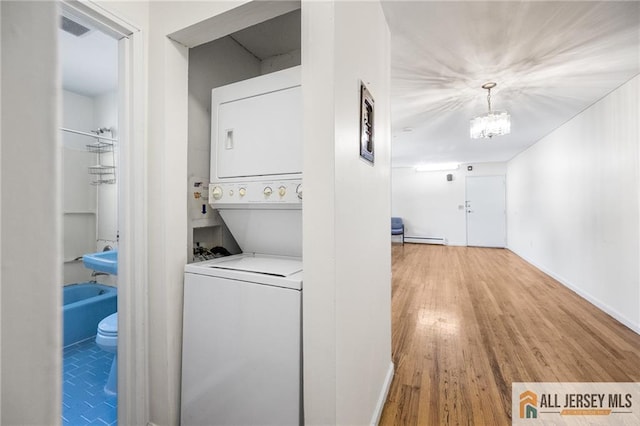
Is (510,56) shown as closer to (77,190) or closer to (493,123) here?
(493,123)

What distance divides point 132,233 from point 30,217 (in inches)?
56.2

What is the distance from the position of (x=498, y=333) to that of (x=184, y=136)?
2975 millimetres

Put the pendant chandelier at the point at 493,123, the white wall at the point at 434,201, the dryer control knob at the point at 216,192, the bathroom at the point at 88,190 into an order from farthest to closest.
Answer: the white wall at the point at 434,201 < the pendant chandelier at the point at 493,123 < the bathroom at the point at 88,190 < the dryer control knob at the point at 216,192

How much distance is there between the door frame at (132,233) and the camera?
141 cm

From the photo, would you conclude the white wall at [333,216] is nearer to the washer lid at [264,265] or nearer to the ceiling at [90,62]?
the washer lid at [264,265]

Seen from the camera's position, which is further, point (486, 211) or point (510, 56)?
point (486, 211)

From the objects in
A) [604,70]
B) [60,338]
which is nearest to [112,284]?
[60,338]

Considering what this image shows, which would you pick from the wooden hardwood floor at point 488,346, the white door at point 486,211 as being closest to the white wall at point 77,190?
the wooden hardwood floor at point 488,346

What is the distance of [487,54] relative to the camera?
2236 mm

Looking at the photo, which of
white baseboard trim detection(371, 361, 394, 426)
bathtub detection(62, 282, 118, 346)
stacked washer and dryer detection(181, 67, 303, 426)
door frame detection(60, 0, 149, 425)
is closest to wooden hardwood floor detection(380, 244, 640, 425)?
white baseboard trim detection(371, 361, 394, 426)

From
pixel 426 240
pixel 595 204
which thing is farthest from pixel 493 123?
pixel 426 240

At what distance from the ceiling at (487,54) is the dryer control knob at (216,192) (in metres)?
0.84

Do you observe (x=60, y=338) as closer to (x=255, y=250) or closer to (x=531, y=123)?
(x=255, y=250)

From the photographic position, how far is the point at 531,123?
4031mm
